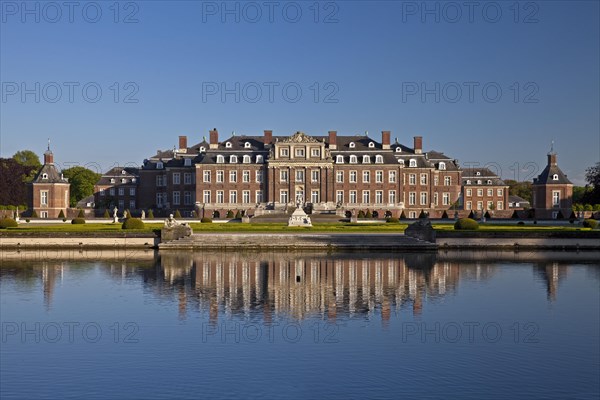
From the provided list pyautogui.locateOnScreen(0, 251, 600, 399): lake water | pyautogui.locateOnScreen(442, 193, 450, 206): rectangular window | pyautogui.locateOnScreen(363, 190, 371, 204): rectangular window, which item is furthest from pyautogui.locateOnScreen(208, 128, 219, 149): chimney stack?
pyautogui.locateOnScreen(0, 251, 600, 399): lake water

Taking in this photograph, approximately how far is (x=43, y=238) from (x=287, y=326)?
73.2ft

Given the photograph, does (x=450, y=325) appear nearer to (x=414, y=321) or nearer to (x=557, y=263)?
(x=414, y=321)

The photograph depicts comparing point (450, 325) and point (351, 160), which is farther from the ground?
point (351, 160)

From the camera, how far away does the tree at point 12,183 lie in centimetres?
7419

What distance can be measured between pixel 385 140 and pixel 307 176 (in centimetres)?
809

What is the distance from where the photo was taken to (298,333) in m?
14.4

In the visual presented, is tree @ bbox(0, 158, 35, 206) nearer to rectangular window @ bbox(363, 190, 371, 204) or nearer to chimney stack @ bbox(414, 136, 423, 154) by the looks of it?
rectangular window @ bbox(363, 190, 371, 204)

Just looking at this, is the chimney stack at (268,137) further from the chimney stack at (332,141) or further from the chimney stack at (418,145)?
the chimney stack at (418,145)

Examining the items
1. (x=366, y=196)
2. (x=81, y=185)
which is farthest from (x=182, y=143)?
(x=81, y=185)

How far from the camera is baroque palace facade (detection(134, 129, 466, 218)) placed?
64625 millimetres

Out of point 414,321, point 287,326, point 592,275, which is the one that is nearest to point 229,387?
point 287,326

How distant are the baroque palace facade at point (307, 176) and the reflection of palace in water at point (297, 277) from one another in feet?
110

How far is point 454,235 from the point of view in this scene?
33.8 m

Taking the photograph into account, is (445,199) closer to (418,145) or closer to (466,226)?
(418,145)
